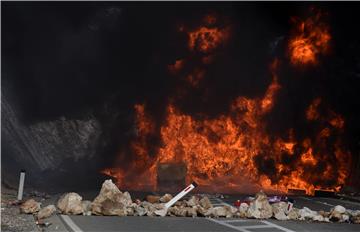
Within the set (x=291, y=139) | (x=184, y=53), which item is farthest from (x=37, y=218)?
(x=291, y=139)

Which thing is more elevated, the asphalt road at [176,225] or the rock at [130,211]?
the rock at [130,211]

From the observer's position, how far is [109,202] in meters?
11.8

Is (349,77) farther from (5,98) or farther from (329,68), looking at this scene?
(5,98)

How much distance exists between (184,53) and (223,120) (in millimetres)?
5329

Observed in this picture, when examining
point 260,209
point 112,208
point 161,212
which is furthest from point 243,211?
point 112,208

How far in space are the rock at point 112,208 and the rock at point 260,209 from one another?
11.3ft

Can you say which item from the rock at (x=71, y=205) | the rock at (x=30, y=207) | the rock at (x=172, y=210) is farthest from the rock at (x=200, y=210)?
the rock at (x=30, y=207)

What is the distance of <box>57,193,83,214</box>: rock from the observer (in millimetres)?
11398

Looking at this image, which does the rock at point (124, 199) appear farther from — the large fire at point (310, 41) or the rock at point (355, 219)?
the large fire at point (310, 41)

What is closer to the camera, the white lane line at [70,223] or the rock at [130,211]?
the white lane line at [70,223]

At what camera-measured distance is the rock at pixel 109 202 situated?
11.6 metres

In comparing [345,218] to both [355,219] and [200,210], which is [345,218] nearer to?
[355,219]

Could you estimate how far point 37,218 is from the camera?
10.3 meters

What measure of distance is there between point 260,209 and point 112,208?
405 centimetres
